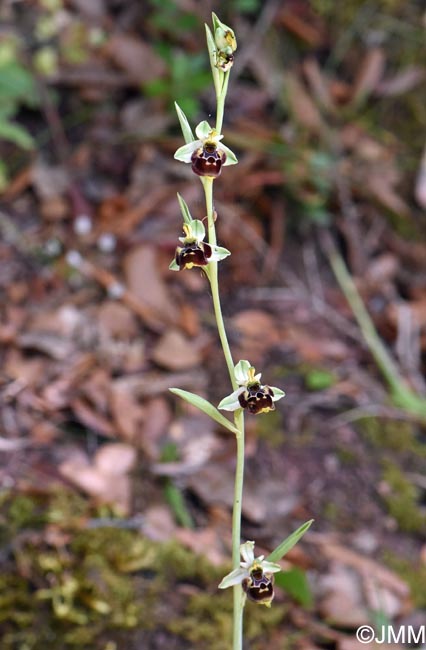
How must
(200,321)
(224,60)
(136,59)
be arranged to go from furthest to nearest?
1. (136,59)
2. (200,321)
3. (224,60)

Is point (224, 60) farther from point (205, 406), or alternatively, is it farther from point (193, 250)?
point (205, 406)

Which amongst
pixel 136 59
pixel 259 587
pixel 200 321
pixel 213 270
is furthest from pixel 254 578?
pixel 136 59

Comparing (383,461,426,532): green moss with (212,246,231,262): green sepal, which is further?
(383,461,426,532): green moss

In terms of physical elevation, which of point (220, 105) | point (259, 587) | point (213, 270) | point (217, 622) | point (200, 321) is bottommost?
point (259, 587)

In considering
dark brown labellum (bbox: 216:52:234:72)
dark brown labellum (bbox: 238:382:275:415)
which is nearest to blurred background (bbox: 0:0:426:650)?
dark brown labellum (bbox: 238:382:275:415)

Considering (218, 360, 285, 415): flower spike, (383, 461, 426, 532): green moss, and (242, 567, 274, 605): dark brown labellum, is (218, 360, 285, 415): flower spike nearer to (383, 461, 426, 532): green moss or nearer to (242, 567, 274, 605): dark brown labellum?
(242, 567, 274, 605): dark brown labellum

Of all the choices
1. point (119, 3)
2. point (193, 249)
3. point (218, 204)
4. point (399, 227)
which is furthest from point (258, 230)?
point (193, 249)
